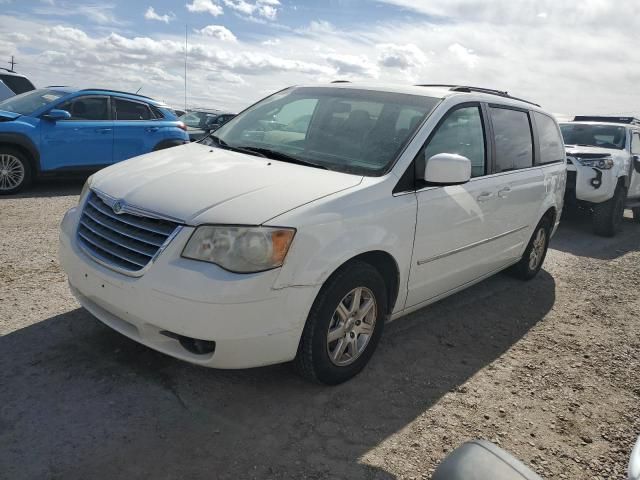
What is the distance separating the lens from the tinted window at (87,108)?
822cm

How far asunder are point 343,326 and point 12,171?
664 cm

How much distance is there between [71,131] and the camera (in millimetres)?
8141

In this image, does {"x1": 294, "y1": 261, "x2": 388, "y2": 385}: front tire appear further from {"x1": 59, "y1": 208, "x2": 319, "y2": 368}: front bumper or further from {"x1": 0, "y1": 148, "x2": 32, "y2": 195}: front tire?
{"x1": 0, "y1": 148, "x2": 32, "y2": 195}: front tire

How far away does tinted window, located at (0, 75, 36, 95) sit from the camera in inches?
456

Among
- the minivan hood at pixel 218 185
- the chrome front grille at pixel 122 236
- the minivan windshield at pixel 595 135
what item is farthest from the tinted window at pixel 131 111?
the minivan windshield at pixel 595 135

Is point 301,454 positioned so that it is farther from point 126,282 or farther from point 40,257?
point 40,257

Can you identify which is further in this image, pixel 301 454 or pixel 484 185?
pixel 484 185

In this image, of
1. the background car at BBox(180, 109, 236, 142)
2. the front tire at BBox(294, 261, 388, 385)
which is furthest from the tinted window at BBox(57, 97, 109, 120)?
the front tire at BBox(294, 261, 388, 385)

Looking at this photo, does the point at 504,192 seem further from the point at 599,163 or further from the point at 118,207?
the point at 599,163

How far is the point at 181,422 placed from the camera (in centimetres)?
273

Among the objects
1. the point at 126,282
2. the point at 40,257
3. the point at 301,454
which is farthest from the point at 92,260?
the point at 40,257

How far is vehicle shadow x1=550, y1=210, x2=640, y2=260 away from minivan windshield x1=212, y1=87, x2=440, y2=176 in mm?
4678

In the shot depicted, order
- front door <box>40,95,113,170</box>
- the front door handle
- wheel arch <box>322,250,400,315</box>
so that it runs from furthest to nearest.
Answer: front door <box>40,95,113,170</box> → the front door handle → wheel arch <box>322,250,400,315</box>

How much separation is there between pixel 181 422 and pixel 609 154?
808 centimetres
